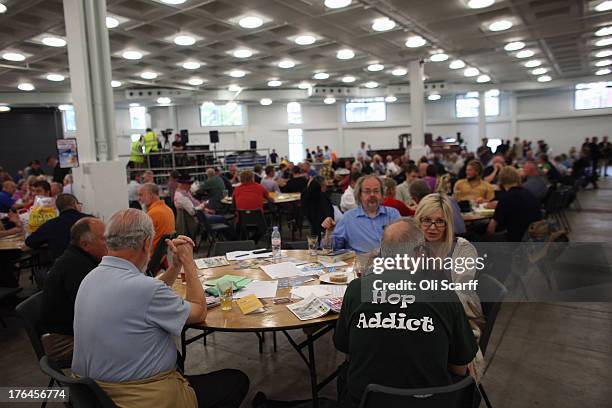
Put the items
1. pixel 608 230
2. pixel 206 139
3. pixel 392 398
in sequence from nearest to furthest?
pixel 392 398
pixel 608 230
pixel 206 139

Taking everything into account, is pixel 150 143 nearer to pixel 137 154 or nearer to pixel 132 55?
pixel 137 154

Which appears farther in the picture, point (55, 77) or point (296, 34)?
point (55, 77)

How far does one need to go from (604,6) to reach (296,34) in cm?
555

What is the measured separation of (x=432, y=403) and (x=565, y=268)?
4.70m

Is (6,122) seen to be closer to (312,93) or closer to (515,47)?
(312,93)

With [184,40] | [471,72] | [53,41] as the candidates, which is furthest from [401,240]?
[471,72]

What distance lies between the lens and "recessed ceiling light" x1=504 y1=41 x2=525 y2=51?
1032 centimetres

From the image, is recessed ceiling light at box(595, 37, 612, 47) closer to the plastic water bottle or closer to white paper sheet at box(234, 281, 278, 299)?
the plastic water bottle

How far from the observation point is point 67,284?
2434mm

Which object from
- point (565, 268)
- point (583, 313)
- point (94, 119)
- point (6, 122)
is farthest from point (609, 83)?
point (6, 122)

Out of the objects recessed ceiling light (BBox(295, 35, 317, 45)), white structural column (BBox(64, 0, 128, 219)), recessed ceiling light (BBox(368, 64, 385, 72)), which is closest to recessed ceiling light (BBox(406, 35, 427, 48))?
recessed ceiling light (BBox(295, 35, 317, 45))

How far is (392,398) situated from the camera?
4.92 feet

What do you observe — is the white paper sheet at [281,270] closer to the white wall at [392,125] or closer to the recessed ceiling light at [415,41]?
the recessed ceiling light at [415,41]

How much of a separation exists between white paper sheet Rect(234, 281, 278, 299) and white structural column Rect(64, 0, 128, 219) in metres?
3.55
